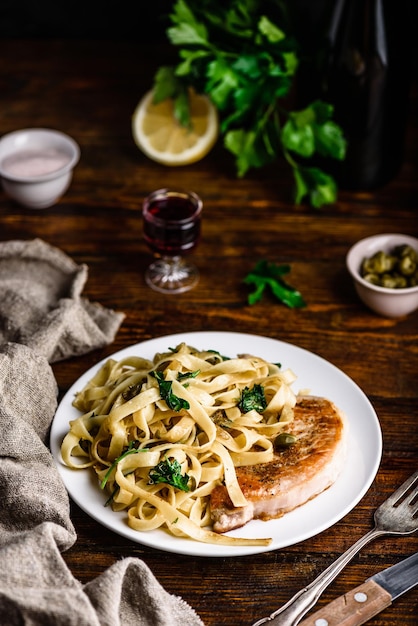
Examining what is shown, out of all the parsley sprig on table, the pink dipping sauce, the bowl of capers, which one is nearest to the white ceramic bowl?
the pink dipping sauce

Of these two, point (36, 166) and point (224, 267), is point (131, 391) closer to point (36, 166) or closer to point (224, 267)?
point (224, 267)

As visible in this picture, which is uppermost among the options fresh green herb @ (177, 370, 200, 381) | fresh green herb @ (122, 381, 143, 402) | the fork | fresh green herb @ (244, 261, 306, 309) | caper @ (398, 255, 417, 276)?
fresh green herb @ (177, 370, 200, 381)

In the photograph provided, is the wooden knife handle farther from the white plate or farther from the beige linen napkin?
the beige linen napkin

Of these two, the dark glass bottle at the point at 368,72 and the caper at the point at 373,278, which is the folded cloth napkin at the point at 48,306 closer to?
the caper at the point at 373,278

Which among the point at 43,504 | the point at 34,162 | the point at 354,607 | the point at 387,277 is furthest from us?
the point at 34,162

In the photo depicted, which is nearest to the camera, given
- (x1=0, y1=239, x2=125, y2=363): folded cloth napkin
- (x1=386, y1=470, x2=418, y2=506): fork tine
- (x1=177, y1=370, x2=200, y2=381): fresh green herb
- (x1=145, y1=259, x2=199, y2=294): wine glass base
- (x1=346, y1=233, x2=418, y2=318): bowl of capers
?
(x1=386, y1=470, x2=418, y2=506): fork tine

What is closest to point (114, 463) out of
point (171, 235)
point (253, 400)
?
point (253, 400)
